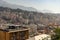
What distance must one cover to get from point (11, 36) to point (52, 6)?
0.90 metres

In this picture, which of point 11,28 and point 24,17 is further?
point 24,17

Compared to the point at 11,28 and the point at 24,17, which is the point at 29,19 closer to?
the point at 24,17

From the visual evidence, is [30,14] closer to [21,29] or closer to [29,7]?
[29,7]

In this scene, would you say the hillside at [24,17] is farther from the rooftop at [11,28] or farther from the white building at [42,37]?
the white building at [42,37]

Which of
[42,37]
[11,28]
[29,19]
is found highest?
[29,19]

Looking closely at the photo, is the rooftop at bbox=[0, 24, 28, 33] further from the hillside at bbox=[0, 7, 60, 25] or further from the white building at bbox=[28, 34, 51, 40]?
the white building at bbox=[28, 34, 51, 40]

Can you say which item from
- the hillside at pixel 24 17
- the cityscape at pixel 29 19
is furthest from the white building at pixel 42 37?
the hillside at pixel 24 17

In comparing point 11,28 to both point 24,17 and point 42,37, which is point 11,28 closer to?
point 24,17

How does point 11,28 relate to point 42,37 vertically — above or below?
above

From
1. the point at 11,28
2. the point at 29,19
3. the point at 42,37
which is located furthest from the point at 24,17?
the point at 42,37

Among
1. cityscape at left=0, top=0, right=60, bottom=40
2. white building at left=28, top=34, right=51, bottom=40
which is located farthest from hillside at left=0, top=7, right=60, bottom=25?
white building at left=28, top=34, right=51, bottom=40

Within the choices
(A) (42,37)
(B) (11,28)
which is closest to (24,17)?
(B) (11,28)

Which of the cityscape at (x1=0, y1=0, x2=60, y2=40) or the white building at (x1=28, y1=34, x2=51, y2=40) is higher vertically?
the cityscape at (x1=0, y1=0, x2=60, y2=40)

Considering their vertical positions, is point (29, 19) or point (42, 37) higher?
point (29, 19)
